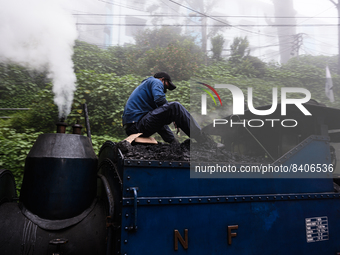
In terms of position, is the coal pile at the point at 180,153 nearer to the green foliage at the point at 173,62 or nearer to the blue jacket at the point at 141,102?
the blue jacket at the point at 141,102

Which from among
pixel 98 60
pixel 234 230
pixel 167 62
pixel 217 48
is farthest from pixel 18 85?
pixel 217 48

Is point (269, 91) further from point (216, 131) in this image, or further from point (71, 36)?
point (71, 36)

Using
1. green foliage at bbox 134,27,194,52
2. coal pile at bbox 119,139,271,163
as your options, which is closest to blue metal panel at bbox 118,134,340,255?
coal pile at bbox 119,139,271,163

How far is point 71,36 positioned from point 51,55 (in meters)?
0.59

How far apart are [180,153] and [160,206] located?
659 mm

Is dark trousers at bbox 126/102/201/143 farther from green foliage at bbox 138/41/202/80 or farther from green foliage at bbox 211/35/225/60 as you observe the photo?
green foliage at bbox 211/35/225/60

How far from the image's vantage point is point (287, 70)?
16188 millimetres

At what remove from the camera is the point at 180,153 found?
2.82 meters

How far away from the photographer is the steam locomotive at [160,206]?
2377mm

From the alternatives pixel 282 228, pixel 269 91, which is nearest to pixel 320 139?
pixel 282 228

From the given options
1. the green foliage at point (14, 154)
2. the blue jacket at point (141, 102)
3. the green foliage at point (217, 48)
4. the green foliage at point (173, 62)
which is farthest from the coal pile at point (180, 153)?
the green foliage at point (217, 48)

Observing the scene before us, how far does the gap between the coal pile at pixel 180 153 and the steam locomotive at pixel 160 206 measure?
0.36 feet

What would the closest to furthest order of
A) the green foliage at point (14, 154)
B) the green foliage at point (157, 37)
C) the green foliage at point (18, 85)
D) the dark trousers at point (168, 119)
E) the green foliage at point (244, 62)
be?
1. the dark trousers at point (168, 119)
2. the green foliage at point (14, 154)
3. the green foliage at point (18, 85)
4. the green foliage at point (244, 62)
5. the green foliage at point (157, 37)

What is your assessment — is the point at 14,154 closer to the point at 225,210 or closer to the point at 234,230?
the point at 225,210
